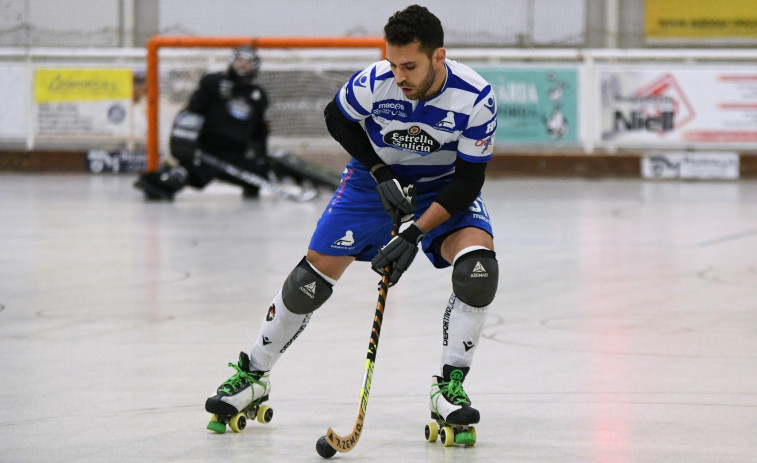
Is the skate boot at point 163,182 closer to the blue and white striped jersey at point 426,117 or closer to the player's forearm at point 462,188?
the blue and white striped jersey at point 426,117

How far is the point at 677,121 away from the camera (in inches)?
645

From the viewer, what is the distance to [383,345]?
18.6ft

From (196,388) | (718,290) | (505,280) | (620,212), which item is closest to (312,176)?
(620,212)

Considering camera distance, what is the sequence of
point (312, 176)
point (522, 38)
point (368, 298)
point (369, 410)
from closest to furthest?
point (369, 410) < point (368, 298) < point (312, 176) < point (522, 38)

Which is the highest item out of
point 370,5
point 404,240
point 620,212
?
point 370,5

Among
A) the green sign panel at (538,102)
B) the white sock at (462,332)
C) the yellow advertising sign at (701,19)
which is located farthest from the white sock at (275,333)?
the yellow advertising sign at (701,19)

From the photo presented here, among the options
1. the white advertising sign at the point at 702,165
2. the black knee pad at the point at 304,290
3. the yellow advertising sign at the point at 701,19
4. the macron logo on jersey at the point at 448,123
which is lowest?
the white advertising sign at the point at 702,165

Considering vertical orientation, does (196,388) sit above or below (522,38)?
below

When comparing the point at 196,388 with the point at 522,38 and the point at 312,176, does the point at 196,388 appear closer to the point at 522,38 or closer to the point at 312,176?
the point at 312,176

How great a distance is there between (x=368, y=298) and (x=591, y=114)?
10015mm

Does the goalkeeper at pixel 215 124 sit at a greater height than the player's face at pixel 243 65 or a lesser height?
lesser

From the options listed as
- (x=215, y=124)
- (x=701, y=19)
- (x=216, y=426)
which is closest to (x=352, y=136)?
(x=216, y=426)

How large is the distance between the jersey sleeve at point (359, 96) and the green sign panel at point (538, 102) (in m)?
12.3

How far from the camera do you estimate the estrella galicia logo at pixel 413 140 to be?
4105mm
